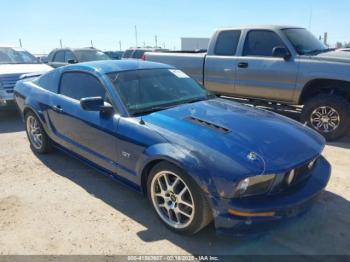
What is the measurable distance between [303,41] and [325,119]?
1580 millimetres

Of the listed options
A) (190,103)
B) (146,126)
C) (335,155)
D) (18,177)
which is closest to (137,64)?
(190,103)

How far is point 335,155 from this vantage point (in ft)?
16.8

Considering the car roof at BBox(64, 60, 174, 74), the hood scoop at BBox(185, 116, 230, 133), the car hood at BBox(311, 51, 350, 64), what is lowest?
the hood scoop at BBox(185, 116, 230, 133)

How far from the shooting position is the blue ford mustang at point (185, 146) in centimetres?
265

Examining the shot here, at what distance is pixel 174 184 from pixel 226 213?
59 cm

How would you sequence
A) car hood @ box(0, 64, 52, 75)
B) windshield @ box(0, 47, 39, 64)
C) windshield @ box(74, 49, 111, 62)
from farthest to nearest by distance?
windshield @ box(74, 49, 111, 62) < windshield @ box(0, 47, 39, 64) < car hood @ box(0, 64, 52, 75)

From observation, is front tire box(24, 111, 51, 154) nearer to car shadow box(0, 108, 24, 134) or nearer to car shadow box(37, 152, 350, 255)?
car shadow box(37, 152, 350, 255)

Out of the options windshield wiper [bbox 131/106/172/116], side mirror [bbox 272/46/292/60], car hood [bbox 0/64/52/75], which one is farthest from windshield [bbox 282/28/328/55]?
car hood [bbox 0/64/52/75]

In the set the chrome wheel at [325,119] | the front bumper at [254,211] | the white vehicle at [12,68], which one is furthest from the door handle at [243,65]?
the front bumper at [254,211]

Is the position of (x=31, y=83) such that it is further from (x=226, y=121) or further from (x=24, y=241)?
(x=226, y=121)

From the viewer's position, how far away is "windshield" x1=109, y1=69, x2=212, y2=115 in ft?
11.9

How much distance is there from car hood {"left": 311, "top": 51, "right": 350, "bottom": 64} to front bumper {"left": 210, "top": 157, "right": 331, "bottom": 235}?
3.56 m

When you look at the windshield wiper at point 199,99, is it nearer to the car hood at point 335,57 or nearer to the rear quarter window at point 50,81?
the rear quarter window at point 50,81

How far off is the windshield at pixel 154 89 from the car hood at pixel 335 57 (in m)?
2.57
